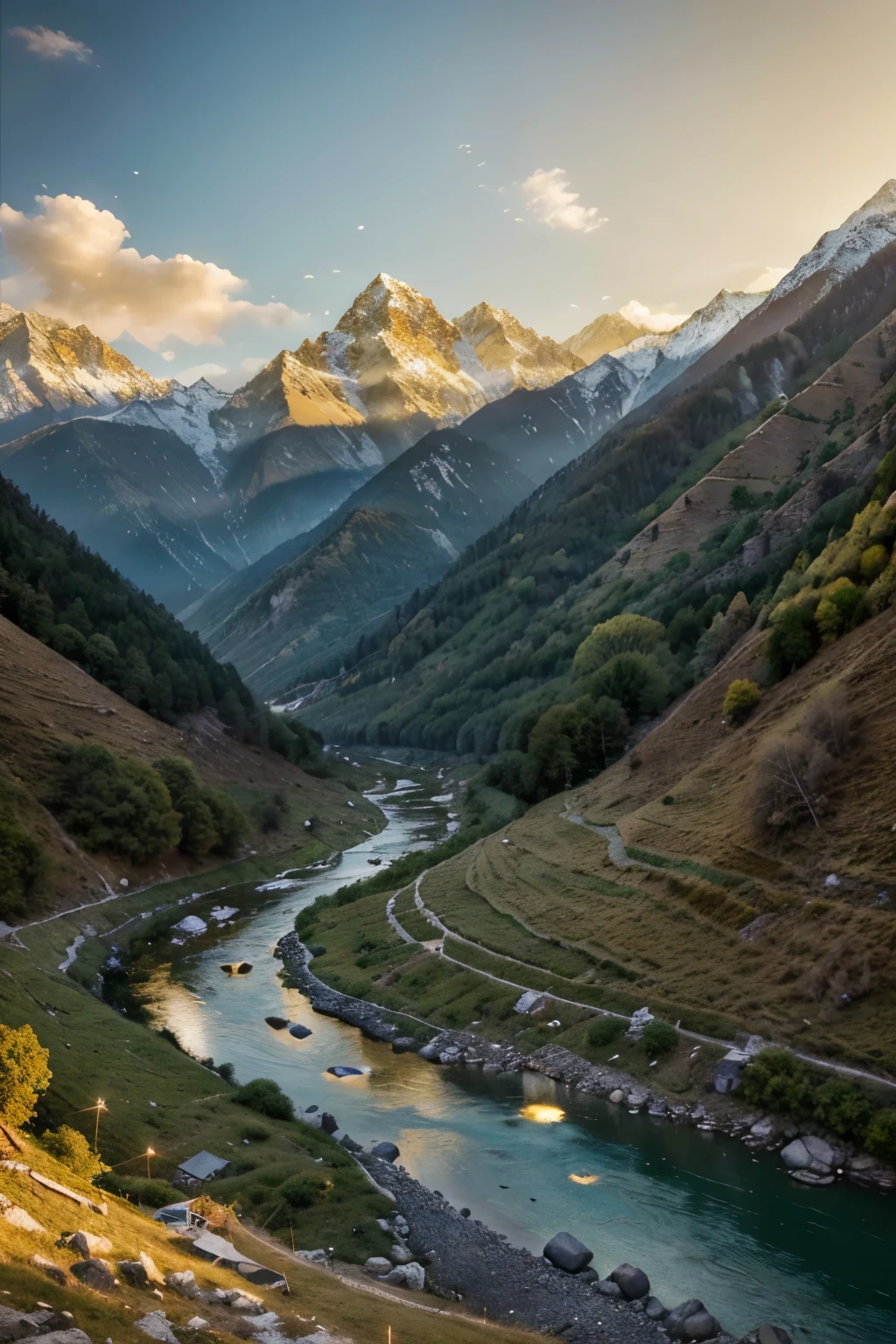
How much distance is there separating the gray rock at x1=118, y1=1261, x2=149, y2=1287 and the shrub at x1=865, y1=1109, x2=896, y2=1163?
3485 cm

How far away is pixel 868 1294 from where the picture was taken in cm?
3981

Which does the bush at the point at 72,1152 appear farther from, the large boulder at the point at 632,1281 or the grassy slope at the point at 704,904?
the grassy slope at the point at 704,904

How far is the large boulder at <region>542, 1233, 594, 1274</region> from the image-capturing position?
4244cm

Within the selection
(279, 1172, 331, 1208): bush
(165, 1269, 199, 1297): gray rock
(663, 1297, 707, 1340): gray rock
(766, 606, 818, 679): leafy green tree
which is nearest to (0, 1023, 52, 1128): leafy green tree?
(165, 1269, 199, 1297): gray rock

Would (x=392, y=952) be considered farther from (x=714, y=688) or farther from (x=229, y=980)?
(x=714, y=688)

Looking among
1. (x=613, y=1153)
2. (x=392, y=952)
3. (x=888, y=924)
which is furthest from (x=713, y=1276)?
(x=392, y=952)

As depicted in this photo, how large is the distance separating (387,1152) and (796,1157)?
2172 cm

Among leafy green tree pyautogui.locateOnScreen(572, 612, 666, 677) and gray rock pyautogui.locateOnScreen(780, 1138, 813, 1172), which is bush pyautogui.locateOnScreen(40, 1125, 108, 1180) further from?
leafy green tree pyautogui.locateOnScreen(572, 612, 666, 677)

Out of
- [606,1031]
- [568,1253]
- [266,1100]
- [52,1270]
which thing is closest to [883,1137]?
[568,1253]

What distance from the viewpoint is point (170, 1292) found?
29922 millimetres

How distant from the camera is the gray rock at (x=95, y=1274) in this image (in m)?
27.1

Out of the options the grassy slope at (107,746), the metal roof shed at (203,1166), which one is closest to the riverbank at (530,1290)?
the metal roof shed at (203,1166)

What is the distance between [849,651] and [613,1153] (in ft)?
154

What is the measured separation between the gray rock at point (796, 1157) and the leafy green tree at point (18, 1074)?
35.5 meters
